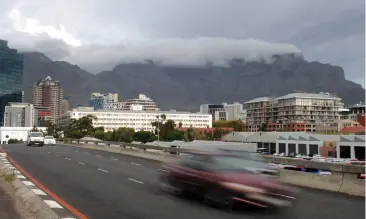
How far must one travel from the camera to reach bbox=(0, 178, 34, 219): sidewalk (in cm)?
933

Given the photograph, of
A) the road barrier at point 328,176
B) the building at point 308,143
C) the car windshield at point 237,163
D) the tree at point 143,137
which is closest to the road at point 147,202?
the road barrier at point 328,176

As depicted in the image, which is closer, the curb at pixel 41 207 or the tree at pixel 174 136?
the curb at pixel 41 207

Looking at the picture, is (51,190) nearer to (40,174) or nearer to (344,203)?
(40,174)

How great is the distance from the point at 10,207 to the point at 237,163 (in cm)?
568

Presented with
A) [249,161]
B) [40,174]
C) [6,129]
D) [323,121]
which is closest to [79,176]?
[40,174]

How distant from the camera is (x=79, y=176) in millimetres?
18500

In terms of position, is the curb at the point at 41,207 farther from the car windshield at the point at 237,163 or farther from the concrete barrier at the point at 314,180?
the concrete barrier at the point at 314,180

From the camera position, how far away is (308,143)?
94.2 meters

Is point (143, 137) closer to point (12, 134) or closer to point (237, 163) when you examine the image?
point (12, 134)

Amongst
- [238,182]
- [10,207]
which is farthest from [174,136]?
[10,207]

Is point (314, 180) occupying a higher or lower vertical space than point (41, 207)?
lower

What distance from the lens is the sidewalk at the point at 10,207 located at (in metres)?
9.33

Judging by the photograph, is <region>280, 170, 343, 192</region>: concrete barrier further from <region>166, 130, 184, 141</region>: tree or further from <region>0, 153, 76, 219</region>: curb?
<region>166, 130, 184, 141</region>: tree

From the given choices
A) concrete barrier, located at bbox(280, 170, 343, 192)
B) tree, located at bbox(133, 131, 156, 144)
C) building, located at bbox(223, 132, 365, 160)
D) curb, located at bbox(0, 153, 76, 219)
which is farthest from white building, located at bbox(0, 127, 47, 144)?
curb, located at bbox(0, 153, 76, 219)
